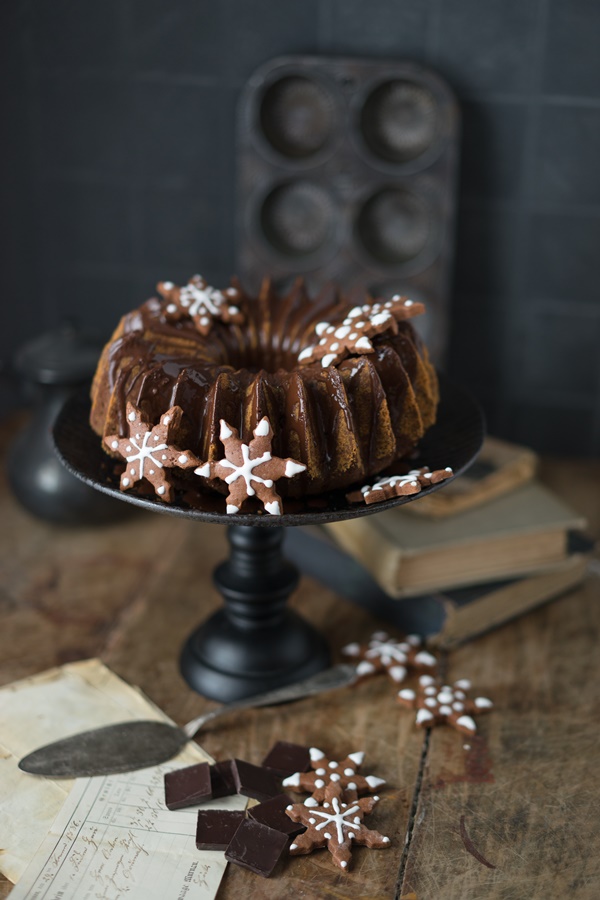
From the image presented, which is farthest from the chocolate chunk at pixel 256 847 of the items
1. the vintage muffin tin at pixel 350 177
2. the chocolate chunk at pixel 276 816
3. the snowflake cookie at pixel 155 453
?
the vintage muffin tin at pixel 350 177

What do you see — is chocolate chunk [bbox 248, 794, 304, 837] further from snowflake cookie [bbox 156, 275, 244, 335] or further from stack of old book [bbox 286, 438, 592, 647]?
snowflake cookie [bbox 156, 275, 244, 335]

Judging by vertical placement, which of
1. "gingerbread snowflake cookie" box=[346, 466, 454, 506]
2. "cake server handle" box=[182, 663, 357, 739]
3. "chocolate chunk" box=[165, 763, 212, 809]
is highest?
"gingerbread snowflake cookie" box=[346, 466, 454, 506]

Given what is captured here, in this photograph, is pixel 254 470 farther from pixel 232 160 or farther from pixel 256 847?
pixel 232 160

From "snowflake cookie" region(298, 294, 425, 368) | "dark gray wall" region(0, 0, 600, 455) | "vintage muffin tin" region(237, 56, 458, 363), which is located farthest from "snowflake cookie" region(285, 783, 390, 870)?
"dark gray wall" region(0, 0, 600, 455)

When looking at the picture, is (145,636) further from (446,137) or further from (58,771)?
(446,137)

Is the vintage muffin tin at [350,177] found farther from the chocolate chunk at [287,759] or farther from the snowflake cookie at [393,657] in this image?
the chocolate chunk at [287,759]

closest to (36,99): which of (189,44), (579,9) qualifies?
(189,44)

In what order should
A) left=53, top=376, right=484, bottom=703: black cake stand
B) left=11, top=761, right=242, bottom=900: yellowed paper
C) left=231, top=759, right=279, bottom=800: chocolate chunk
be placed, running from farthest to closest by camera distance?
left=53, top=376, right=484, bottom=703: black cake stand, left=231, top=759, right=279, bottom=800: chocolate chunk, left=11, top=761, right=242, bottom=900: yellowed paper

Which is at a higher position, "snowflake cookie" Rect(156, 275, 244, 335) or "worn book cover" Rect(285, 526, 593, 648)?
"snowflake cookie" Rect(156, 275, 244, 335)
